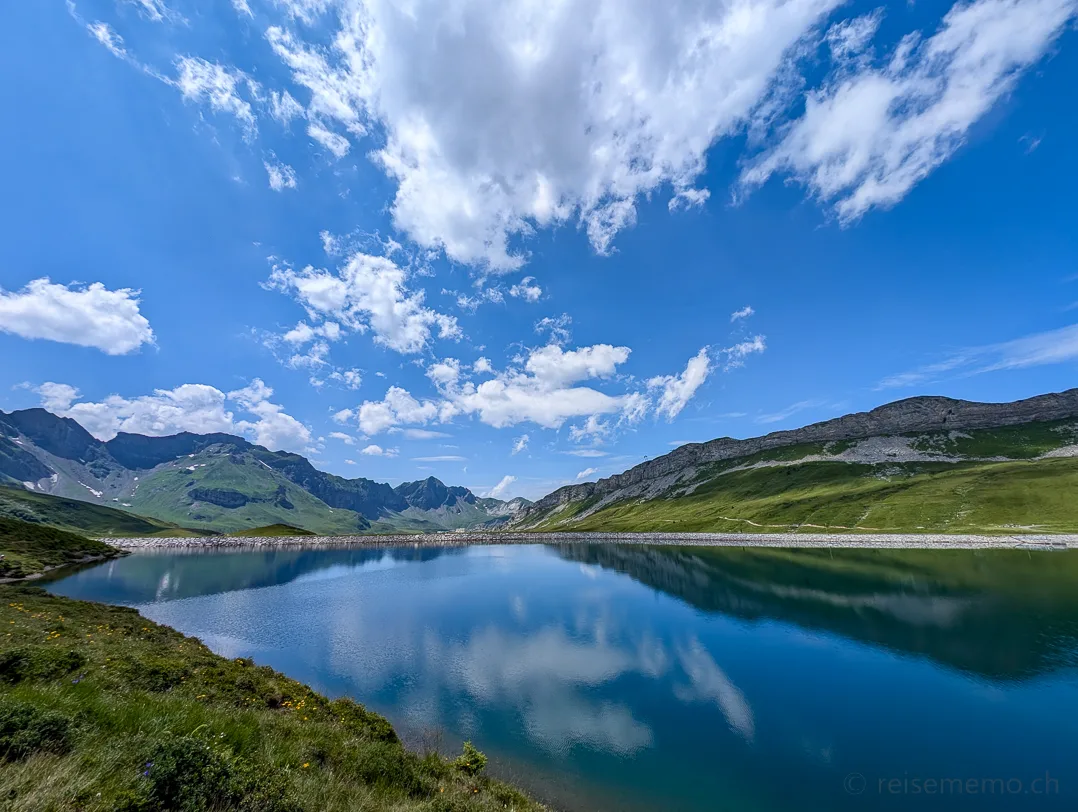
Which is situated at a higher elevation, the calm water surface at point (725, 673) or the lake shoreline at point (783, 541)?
the lake shoreline at point (783, 541)

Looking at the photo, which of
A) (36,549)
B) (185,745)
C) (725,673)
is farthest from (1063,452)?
(36,549)

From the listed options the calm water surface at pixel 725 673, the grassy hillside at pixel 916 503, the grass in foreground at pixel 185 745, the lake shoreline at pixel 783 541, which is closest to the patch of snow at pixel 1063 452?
the grassy hillside at pixel 916 503

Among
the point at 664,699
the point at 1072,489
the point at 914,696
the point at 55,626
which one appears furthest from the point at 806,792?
the point at 1072,489

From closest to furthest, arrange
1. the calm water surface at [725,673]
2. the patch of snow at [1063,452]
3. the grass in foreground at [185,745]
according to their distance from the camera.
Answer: the grass in foreground at [185,745], the calm water surface at [725,673], the patch of snow at [1063,452]

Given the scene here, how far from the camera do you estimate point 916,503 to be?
130625 millimetres

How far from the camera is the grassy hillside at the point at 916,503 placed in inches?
4397

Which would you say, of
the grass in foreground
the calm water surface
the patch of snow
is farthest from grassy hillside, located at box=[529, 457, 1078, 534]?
the grass in foreground

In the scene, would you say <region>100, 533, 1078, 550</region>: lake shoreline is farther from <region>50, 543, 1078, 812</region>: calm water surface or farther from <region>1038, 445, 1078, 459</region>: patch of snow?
<region>1038, 445, 1078, 459</region>: patch of snow

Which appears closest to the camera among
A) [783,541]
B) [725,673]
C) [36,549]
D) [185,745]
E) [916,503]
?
[185,745]

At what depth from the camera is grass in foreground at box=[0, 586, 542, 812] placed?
7.92 meters

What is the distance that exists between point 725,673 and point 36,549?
13991 cm

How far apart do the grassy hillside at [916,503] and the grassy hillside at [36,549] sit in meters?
176

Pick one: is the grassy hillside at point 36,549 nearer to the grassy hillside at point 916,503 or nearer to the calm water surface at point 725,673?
the calm water surface at point 725,673

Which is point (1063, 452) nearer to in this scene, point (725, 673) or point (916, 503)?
point (916, 503)
